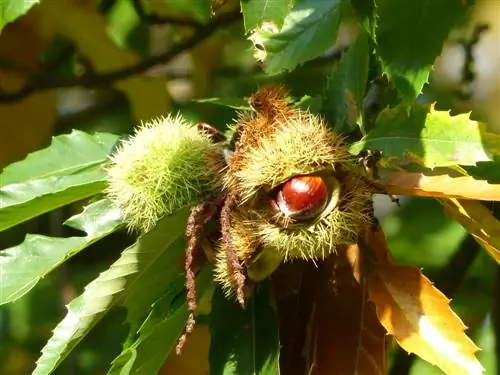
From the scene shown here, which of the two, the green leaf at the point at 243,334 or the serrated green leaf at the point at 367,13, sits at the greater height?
the serrated green leaf at the point at 367,13

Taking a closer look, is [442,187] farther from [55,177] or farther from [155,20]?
[155,20]

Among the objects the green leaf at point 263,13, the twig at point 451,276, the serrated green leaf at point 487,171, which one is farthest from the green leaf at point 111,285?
the twig at point 451,276

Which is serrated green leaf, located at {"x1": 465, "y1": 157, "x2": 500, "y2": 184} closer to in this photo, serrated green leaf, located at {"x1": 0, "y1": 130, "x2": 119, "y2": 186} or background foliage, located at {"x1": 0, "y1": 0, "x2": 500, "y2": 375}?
background foliage, located at {"x1": 0, "y1": 0, "x2": 500, "y2": 375}

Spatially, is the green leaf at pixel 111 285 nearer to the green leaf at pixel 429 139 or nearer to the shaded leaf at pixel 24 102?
the green leaf at pixel 429 139

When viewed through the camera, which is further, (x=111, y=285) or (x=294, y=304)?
(x=294, y=304)

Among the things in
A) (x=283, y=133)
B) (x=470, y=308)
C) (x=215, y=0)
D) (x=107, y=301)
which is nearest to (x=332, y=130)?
(x=283, y=133)

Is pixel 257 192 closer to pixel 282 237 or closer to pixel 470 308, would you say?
pixel 282 237

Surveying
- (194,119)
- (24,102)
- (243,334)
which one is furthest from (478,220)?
(24,102)
